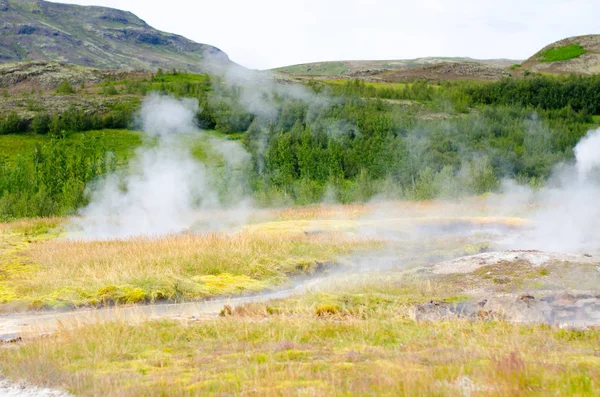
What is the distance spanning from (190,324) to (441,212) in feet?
110

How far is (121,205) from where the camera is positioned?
3753 cm

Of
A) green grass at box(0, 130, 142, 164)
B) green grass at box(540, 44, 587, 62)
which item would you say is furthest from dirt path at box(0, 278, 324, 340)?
green grass at box(540, 44, 587, 62)

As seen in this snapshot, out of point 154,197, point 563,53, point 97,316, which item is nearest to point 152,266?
point 97,316

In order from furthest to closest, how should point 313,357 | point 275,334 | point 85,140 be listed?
point 85,140
point 275,334
point 313,357

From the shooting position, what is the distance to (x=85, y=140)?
72312 mm

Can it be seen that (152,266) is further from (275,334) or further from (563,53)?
(563,53)

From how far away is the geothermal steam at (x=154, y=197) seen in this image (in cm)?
3253

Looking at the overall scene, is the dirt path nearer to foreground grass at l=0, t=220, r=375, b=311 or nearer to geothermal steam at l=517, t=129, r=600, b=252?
foreground grass at l=0, t=220, r=375, b=311

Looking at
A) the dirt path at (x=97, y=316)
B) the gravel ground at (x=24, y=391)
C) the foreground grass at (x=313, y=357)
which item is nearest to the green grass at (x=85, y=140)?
the dirt path at (x=97, y=316)

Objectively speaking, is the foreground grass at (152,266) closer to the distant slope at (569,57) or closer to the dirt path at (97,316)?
the dirt path at (97,316)

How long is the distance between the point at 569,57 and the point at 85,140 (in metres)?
154

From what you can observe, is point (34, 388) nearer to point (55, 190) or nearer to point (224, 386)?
Answer: point (224, 386)

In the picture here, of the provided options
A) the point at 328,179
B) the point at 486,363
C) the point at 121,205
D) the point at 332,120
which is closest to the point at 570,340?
the point at 486,363

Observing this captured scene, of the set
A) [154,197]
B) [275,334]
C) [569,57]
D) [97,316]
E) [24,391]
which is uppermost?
[569,57]
